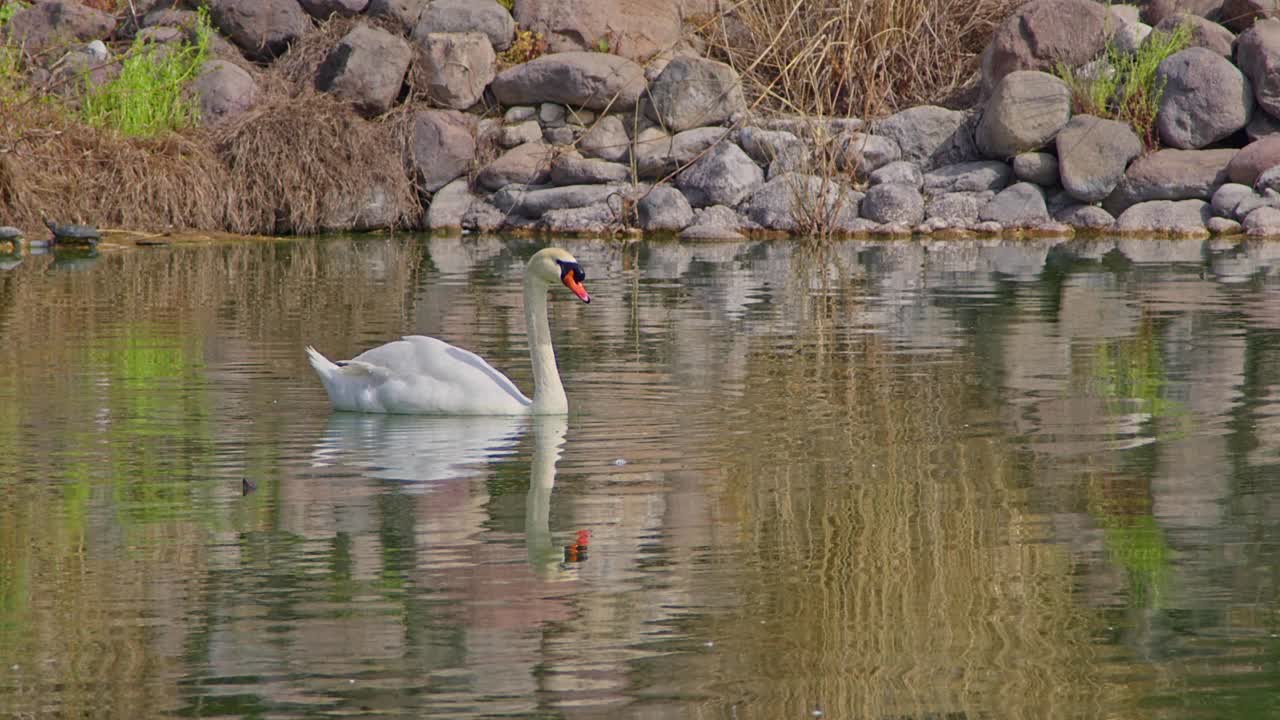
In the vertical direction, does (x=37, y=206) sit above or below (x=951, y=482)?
above

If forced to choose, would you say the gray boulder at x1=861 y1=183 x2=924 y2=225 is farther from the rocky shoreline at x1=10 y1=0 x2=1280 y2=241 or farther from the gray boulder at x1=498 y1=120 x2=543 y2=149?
the gray boulder at x1=498 y1=120 x2=543 y2=149

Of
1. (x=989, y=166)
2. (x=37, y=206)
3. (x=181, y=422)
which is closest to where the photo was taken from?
(x=181, y=422)

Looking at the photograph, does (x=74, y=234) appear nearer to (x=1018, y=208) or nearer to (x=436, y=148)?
(x=436, y=148)

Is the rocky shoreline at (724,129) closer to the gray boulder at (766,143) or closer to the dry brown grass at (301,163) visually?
the gray boulder at (766,143)

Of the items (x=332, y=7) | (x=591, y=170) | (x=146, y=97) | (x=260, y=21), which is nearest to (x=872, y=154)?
(x=591, y=170)

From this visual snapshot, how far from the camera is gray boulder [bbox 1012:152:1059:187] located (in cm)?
2314

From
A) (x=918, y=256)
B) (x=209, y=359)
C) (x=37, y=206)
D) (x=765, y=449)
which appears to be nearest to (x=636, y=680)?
(x=765, y=449)

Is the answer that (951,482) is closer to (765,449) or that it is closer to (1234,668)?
(765,449)

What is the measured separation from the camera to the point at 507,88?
1000 inches

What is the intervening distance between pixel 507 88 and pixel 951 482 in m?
18.4

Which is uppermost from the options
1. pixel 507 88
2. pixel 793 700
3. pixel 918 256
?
pixel 507 88

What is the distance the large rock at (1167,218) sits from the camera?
22234mm

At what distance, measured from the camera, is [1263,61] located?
22.7 m

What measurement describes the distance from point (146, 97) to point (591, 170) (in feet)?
17.5
